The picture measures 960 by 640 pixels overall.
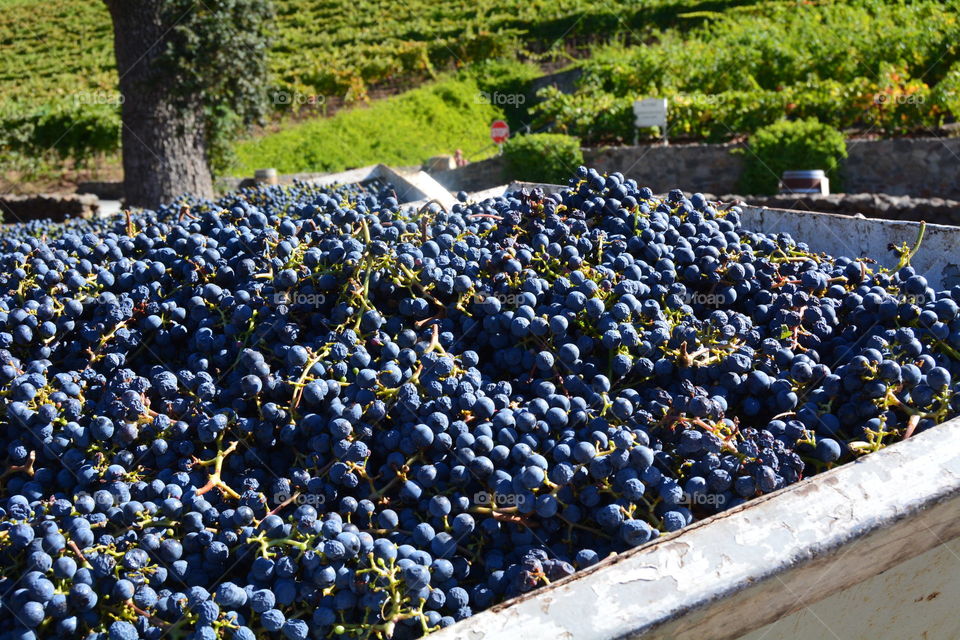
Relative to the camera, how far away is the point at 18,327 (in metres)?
1.60

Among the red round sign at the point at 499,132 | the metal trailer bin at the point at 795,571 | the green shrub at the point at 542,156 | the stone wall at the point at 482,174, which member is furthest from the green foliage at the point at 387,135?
the metal trailer bin at the point at 795,571

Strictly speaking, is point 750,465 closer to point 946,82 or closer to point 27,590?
point 27,590

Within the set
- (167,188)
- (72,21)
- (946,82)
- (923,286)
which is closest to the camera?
(923,286)

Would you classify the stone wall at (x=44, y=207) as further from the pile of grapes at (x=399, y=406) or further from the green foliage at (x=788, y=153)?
the pile of grapes at (x=399, y=406)

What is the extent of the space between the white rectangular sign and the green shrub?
0.98m

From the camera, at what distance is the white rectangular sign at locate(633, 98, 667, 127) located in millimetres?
9406

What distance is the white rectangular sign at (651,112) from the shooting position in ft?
30.9

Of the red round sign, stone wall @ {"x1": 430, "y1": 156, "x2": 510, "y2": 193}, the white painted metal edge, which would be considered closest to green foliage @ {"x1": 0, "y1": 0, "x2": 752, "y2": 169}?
stone wall @ {"x1": 430, "y1": 156, "x2": 510, "y2": 193}

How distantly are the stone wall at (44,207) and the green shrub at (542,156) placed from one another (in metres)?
6.60

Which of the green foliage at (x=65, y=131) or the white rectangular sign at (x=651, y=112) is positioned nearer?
the white rectangular sign at (x=651, y=112)

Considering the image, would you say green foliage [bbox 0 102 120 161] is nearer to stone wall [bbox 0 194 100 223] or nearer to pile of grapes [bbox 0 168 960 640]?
stone wall [bbox 0 194 100 223]

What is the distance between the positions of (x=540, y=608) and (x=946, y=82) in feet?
34.7

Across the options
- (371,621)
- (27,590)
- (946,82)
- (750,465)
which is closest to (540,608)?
(371,621)

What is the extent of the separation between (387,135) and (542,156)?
11.0 metres
